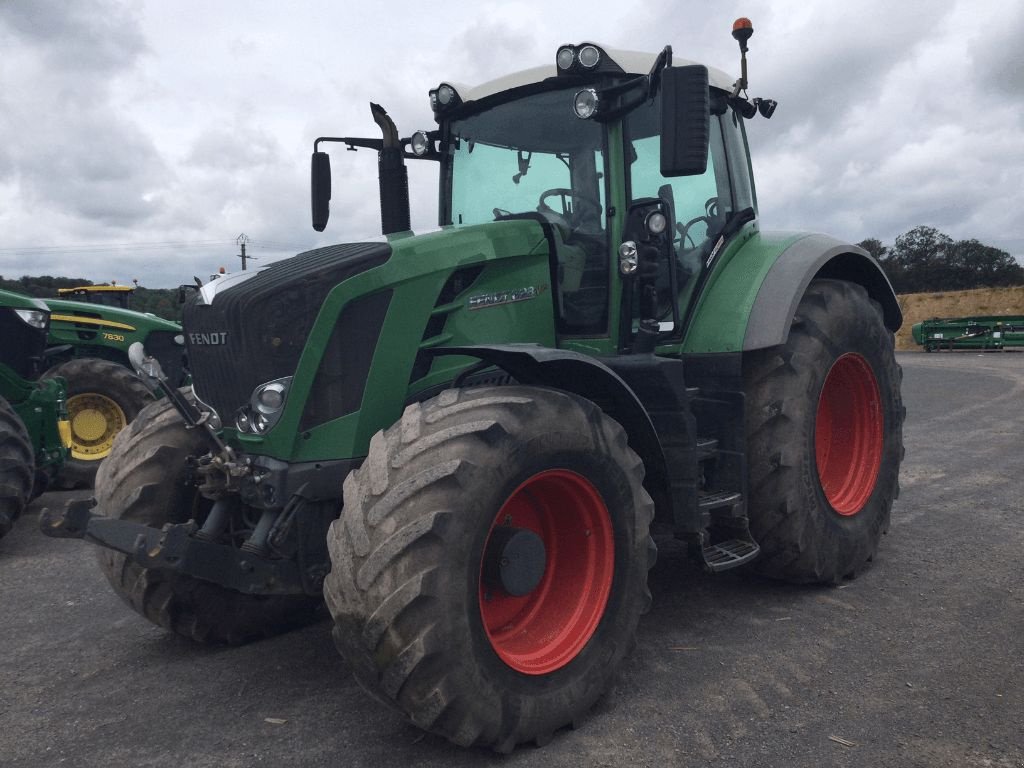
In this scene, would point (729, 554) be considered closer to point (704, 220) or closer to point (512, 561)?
point (512, 561)

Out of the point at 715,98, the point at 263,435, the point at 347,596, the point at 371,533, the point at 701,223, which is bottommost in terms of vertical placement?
the point at 347,596

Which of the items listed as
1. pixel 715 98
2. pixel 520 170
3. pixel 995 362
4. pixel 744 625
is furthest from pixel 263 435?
pixel 995 362

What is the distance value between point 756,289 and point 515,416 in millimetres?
1841

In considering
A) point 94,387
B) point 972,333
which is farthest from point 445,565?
point 972,333

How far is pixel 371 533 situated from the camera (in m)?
2.55

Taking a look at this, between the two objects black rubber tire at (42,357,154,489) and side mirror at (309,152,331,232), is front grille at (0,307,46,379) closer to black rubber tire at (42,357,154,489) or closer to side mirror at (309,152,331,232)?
black rubber tire at (42,357,154,489)

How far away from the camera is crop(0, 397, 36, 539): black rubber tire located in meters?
5.50

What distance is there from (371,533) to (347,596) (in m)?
0.20

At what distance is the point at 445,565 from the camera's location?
2555 mm

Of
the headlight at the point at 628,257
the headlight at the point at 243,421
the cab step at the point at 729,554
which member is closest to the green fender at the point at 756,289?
the headlight at the point at 628,257

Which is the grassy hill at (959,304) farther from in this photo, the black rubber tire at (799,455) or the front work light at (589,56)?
the front work light at (589,56)

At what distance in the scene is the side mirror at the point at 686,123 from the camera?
3.20 meters

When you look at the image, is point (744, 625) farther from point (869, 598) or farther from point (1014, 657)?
point (1014, 657)

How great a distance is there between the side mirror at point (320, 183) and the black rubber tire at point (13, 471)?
9.03 feet
